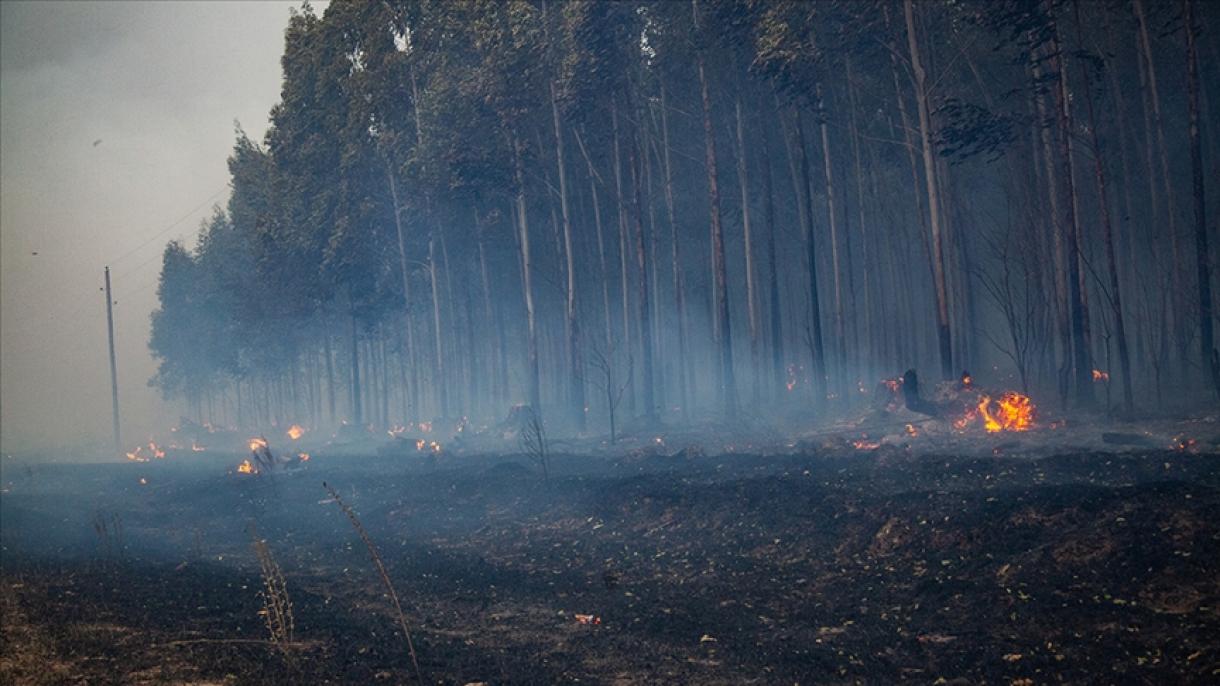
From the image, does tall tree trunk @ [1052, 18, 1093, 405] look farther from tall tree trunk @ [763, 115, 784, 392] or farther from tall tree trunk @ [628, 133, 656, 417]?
tall tree trunk @ [628, 133, 656, 417]

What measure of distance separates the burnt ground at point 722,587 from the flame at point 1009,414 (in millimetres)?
3795

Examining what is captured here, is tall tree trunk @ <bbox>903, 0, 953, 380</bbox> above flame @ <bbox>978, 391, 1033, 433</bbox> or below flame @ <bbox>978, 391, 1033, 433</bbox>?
above

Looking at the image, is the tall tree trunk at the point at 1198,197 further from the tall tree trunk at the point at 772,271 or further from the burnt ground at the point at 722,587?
the tall tree trunk at the point at 772,271

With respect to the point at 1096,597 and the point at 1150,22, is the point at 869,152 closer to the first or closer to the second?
the point at 1150,22

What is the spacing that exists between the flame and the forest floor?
886 mm

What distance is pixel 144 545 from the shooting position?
64.3 ft

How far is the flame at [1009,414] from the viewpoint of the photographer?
1997 centimetres

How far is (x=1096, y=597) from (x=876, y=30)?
24.0 metres

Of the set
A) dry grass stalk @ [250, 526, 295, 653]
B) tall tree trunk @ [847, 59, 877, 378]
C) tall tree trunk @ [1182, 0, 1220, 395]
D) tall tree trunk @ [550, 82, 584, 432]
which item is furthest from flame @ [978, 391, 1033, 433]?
dry grass stalk @ [250, 526, 295, 653]

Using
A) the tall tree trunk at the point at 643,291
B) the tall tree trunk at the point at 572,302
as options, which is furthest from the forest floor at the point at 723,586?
the tall tree trunk at the point at 572,302

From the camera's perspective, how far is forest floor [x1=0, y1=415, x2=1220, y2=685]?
297 inches

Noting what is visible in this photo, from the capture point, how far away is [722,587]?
1091 cm

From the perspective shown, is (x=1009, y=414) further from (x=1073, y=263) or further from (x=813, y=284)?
(x=813, y=284)

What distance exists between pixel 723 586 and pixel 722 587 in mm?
51
